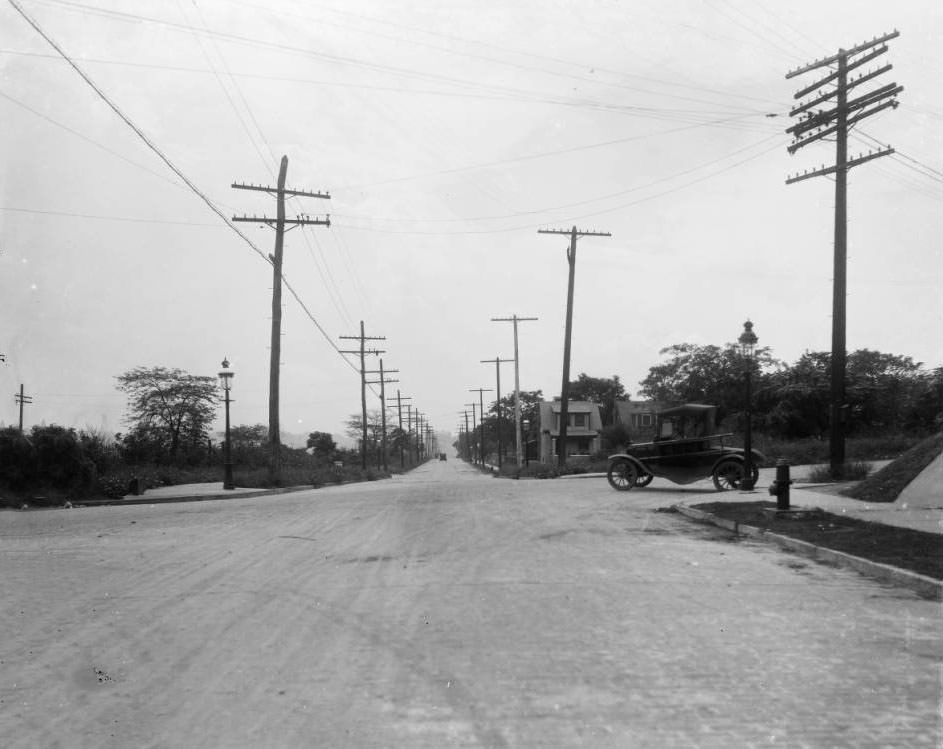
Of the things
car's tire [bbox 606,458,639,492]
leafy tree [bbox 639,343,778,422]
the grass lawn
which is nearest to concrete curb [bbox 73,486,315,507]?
car's tire [bbox 606,458,639,492]

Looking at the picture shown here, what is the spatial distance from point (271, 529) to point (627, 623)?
8058 millimetres

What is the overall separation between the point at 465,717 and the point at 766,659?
6.82 ft

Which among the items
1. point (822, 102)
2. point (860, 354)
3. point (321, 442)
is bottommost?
point (321, 442)

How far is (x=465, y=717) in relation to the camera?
4.06 m

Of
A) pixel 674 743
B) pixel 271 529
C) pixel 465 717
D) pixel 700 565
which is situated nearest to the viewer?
pixel 674 743

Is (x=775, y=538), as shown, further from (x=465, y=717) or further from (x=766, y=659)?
(x=465, y=717)

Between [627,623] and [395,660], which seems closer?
[395,660]

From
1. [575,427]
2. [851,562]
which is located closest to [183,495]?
[851,562]

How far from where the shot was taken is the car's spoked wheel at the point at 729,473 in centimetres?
1911

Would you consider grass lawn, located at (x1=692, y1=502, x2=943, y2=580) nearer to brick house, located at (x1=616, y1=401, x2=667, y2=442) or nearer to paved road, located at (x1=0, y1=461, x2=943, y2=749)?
paved road, located at (x1=0, y1=461, x2=943, y2=749)

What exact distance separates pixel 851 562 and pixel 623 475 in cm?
1288

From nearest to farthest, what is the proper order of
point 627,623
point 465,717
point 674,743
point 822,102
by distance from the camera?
point 674,743 → point 465,717 → point 627,623 → point 822,102

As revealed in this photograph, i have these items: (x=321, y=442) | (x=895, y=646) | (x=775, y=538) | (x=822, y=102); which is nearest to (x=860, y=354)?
(x=822, y=102)

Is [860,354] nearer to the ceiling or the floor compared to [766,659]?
nearer to the ceiling
